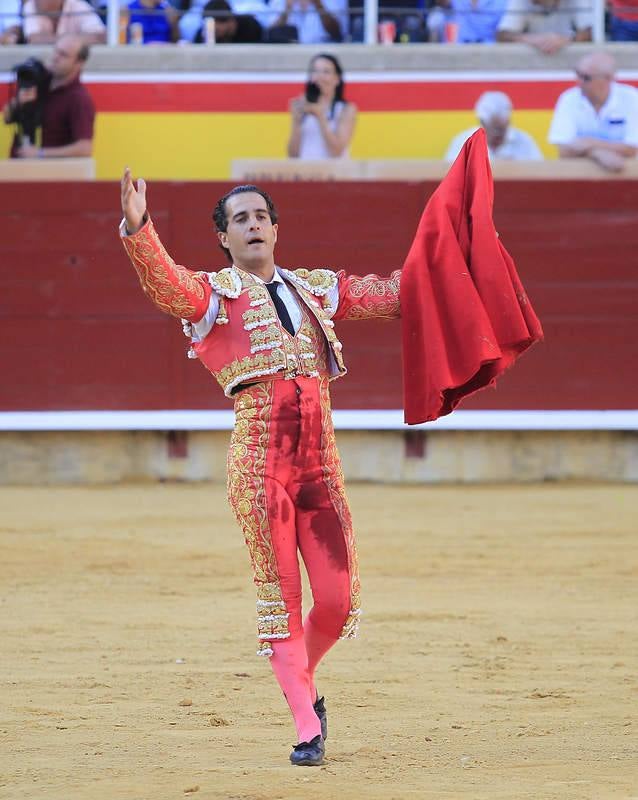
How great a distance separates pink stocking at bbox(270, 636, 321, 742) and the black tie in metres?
0.63

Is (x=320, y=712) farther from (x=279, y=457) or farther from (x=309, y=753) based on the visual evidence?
(x=279, y=457)

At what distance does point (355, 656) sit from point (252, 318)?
64.1 inches

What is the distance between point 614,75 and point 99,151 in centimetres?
279

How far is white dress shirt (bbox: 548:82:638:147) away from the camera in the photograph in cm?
812

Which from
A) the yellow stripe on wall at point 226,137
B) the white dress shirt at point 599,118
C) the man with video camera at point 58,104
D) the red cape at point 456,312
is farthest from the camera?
the yellow stripe on wall at point 226,137

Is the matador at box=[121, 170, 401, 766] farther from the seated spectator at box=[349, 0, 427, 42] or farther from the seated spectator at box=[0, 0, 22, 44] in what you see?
the seated spectator at box=[0, 0, 22, 44]

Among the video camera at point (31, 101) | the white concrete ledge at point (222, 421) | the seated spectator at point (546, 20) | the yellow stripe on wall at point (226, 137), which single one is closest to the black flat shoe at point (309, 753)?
the white concrete ledge at point (222, 421)

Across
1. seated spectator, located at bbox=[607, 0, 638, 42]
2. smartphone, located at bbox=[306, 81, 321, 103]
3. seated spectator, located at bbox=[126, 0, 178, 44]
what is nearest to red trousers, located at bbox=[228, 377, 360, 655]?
smartphone, located at bbox=[306, 81, 321, 103]

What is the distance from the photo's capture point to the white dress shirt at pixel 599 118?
26.7 ft

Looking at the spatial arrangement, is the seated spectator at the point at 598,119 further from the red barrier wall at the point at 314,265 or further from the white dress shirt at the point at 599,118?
the red barrier wall at the point at 314,265

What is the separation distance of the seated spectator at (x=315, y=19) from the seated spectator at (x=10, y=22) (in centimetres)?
143

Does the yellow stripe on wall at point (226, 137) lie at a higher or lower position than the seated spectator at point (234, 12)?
lower

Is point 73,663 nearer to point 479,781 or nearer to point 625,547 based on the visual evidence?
point 479,781

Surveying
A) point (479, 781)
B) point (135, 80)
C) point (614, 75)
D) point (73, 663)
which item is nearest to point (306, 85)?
point (135, 80)
